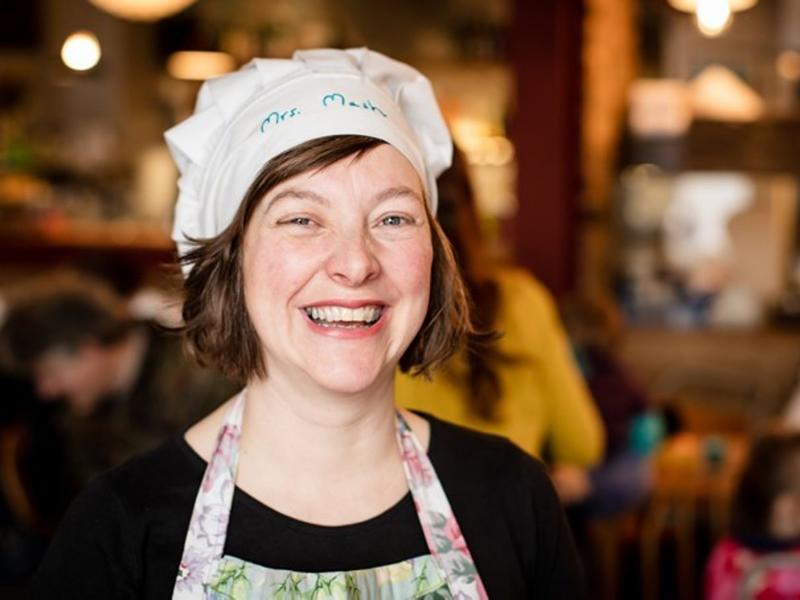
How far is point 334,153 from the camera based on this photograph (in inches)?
53.6

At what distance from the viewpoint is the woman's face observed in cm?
134

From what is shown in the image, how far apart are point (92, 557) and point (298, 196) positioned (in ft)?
1.47

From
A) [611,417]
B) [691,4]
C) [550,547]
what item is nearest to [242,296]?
[550,547]

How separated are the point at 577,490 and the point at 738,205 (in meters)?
4.06

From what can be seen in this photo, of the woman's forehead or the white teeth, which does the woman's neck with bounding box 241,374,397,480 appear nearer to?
the white teeth

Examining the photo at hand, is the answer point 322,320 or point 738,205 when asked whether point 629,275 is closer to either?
point 738,205

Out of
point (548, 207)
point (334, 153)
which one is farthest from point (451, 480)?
point (548, 207)

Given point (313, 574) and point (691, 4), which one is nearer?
point (313, 574)

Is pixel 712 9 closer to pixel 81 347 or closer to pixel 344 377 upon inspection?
pixel 81 347

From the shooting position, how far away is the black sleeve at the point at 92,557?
1.34 metres

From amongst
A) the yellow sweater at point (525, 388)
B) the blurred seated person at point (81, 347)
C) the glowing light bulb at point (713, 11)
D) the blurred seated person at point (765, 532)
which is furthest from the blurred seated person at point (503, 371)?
the glowing light bulb at point (713, 11)

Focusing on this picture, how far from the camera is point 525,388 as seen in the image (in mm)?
2334

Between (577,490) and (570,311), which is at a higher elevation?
(570,311)

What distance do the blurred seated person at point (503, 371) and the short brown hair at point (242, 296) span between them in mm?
463
